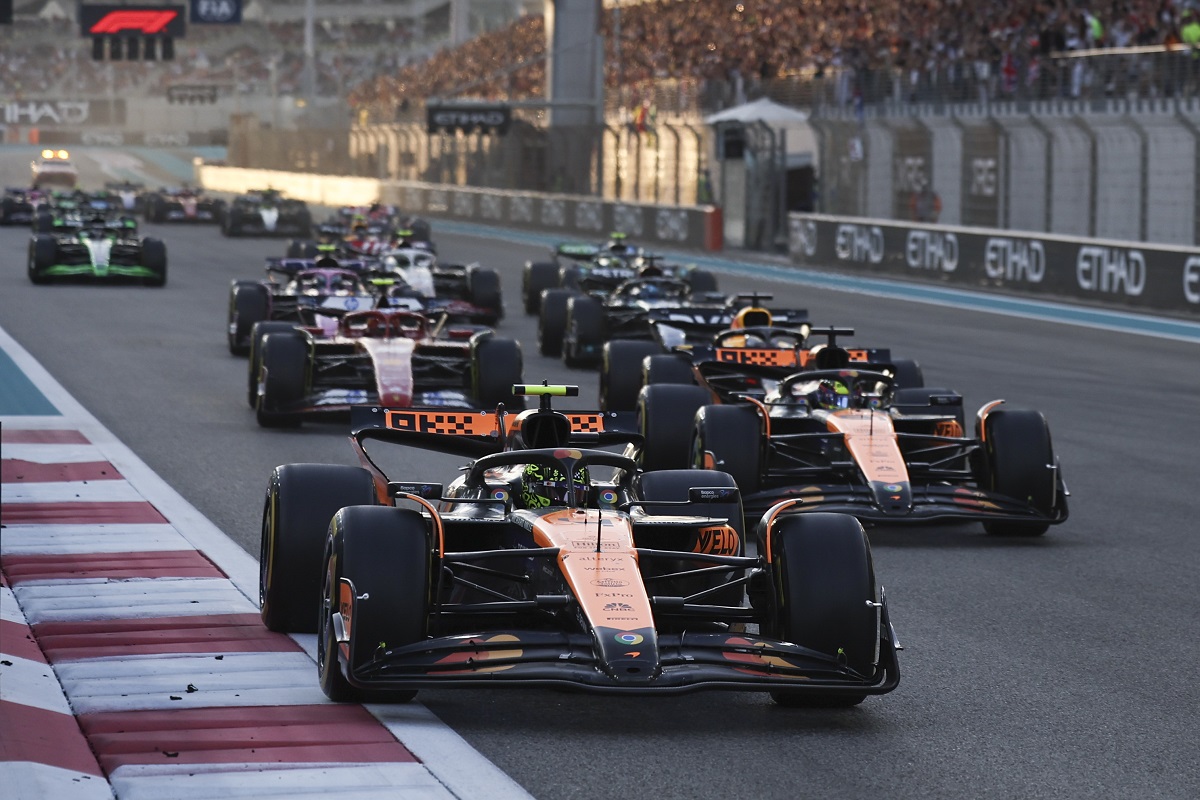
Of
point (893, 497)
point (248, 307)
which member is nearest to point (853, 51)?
point (248, 307)

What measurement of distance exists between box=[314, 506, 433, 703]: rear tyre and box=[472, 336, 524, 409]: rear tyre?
8269 millimetres

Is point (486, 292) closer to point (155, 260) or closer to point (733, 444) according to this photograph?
point (155, 260)

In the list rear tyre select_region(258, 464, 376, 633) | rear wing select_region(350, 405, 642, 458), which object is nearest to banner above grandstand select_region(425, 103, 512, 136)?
rear wing select_region(350, 405, 642, 458)

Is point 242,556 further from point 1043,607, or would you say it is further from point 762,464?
point 1043,607

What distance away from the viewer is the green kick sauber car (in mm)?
29750

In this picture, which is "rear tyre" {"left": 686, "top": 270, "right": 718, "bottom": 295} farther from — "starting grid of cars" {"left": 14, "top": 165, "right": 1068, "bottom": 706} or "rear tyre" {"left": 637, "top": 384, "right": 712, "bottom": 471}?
"rear tyre" {"left": 637, "top": 384, "right": 712, "bottom": 471}

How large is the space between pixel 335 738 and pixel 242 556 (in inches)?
138

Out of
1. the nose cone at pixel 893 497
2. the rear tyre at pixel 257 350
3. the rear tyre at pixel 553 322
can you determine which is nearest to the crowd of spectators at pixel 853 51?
the rear tyre at pixel 553 322

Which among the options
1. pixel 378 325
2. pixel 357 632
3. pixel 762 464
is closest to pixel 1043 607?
pixel 762 464

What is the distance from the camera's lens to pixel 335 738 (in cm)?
653

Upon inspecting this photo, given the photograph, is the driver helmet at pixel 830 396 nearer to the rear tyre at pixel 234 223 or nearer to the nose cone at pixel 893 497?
the nose cone at pixel 893 497

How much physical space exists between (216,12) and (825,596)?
186ft

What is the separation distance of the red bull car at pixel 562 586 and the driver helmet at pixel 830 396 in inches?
150

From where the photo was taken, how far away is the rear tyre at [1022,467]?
11.2 metres
